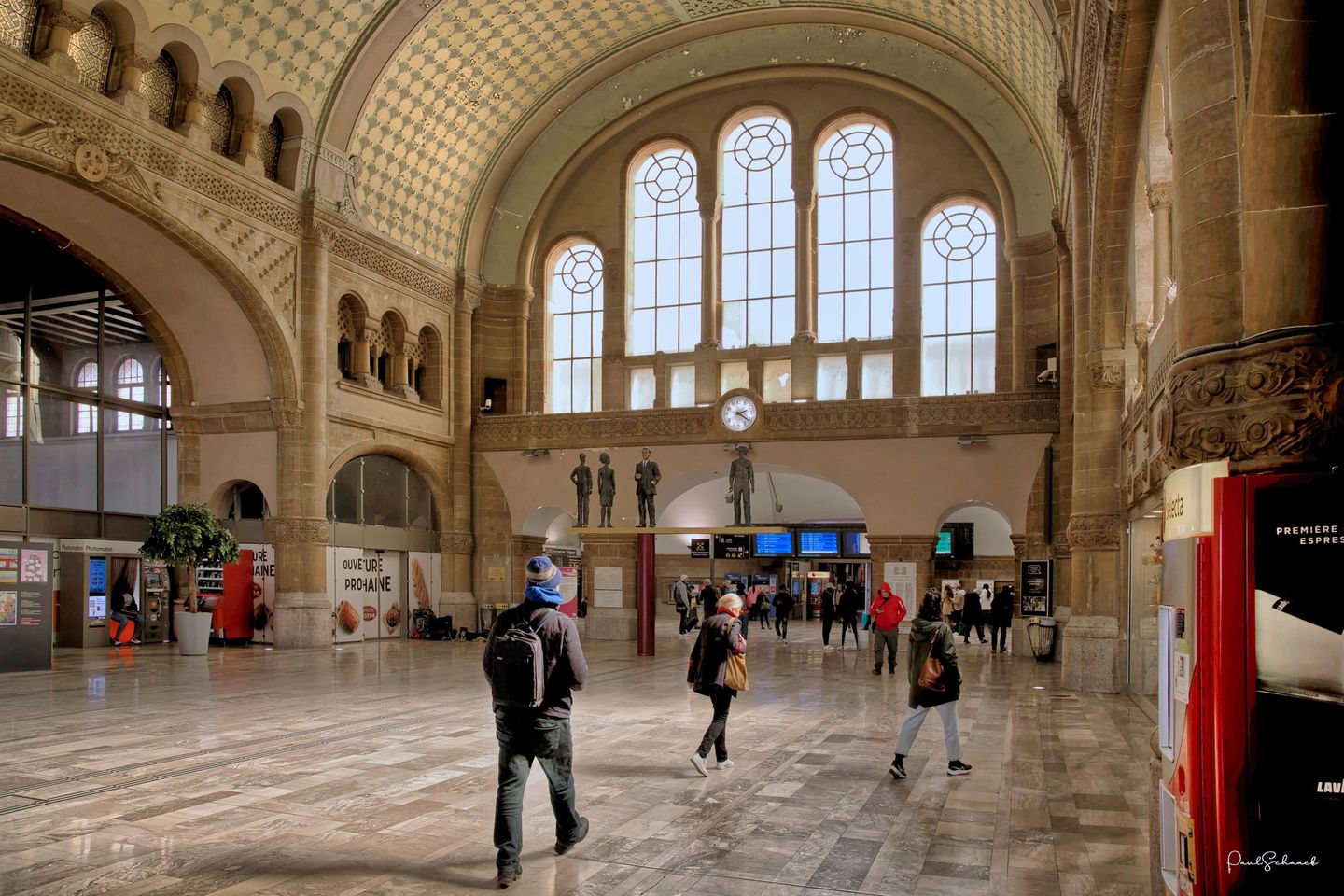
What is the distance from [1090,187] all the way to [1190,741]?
13.2 meters

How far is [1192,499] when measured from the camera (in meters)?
4.34

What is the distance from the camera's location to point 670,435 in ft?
86.0

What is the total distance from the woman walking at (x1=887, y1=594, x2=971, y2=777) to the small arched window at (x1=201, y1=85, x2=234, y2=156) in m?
17.6

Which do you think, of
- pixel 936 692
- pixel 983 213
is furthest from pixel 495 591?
pixel 936 692

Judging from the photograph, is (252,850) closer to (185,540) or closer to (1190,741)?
(1190,741)

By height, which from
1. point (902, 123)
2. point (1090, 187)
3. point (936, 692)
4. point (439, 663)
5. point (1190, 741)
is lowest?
point (439, 663)

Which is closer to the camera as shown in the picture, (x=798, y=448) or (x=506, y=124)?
(x=798, y=448)

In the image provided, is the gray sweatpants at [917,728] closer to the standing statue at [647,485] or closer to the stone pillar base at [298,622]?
the standing statue at [647,485]

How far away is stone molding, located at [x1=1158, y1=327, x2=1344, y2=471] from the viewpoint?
4324 mm

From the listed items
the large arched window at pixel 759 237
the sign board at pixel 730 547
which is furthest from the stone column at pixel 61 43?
the sign board at pixel 730 547

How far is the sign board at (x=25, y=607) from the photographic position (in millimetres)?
15680

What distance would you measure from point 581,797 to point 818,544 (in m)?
26.8

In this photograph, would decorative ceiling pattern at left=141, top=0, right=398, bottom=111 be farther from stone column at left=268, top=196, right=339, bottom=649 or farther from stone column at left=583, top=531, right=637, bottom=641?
stone column at left=583, top=531, right=637, bottom=641

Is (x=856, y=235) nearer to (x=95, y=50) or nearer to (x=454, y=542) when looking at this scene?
(x=454, y=542)
